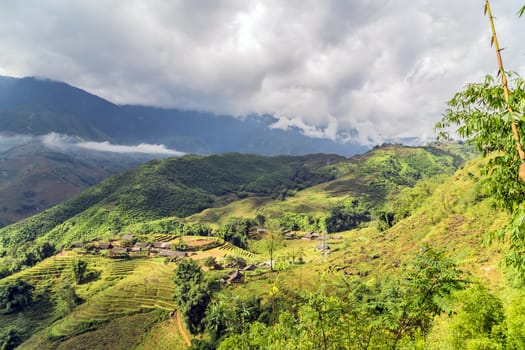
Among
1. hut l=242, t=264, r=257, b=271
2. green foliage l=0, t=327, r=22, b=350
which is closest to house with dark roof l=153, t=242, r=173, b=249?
hut l=242, t=264, r=257, b=271

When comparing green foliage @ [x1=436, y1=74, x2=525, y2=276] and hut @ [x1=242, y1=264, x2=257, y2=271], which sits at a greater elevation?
green foliage @ [x1=436, y1=74, x2=525, y2=276]

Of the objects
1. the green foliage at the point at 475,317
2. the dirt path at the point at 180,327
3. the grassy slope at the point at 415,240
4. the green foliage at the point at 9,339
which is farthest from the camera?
the green foliage at the point at 9,339

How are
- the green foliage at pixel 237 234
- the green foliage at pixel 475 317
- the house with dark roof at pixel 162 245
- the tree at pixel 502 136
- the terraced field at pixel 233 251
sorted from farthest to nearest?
1. the green foliage at pixel 237 234
2. the house with dark roof at pixel 162 245
3. the terraced field at pixel 233 251
4. the green foliage at pixel 475 317
5. the tree at pixel 502 136

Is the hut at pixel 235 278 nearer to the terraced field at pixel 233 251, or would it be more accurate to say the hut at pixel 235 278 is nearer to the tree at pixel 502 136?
the terraced field at pixel 233 251

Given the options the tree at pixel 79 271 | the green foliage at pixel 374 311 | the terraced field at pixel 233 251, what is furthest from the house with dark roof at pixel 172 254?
the green foliage at pixel 374 311

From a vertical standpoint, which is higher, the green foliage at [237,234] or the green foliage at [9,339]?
the green foliage at [237,234]

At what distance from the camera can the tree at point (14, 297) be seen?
60.7 metres

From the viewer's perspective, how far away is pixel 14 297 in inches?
2405

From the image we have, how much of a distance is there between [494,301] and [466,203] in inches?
2220

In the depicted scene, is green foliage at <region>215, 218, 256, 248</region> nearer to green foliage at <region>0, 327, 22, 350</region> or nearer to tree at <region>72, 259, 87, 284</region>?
tree at <region>72, 259, 87, 284</region>

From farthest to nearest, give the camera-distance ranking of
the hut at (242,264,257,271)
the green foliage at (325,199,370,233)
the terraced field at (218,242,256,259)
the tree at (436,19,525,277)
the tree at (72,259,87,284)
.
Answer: the green foliage at (325,199,370,233)
the terraced field at (218,242,256,259)
the hut at (242,264,257,271)
the tree at (72,259,87,284)
the tree at (436,19,525,277)

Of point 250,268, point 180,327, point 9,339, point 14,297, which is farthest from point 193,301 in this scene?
point 14,297

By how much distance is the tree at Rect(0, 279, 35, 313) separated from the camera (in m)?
60.7

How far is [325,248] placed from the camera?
9894cm
